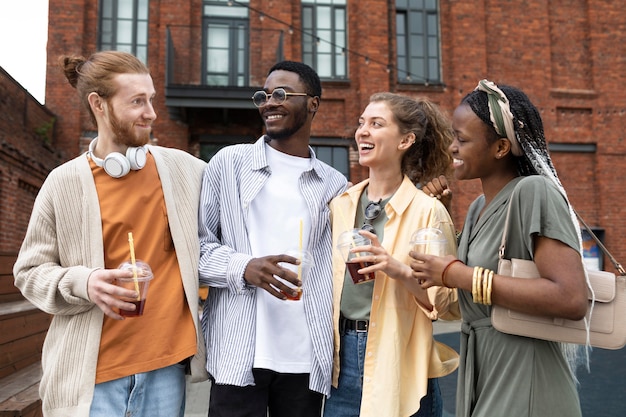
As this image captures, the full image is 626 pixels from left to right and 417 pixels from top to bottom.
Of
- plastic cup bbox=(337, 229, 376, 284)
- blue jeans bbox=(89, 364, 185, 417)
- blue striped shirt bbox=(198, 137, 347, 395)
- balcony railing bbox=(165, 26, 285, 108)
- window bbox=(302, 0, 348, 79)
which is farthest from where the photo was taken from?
window bbox=(302, 0, 348, 79)

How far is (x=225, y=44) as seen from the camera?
500 inches

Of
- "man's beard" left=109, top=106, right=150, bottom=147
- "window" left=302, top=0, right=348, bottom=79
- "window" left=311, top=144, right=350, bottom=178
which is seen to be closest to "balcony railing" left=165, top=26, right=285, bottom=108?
"window" left=302, top=0, right=348, bottom=79

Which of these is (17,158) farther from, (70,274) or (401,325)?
(401,325)

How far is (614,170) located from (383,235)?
45.1ft

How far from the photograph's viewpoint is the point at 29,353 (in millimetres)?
4504

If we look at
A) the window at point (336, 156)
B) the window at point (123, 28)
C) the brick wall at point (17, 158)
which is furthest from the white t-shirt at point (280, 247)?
the window at point (123, 28)

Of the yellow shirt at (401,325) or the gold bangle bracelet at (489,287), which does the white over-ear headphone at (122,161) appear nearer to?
the yellow shirt at (401,325)

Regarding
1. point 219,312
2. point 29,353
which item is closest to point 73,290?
point 219,312

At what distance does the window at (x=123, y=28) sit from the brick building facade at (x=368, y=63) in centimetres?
3

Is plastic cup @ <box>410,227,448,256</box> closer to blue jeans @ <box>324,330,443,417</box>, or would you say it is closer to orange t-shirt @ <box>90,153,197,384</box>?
blue jeans @ <box>324,330,443,417</box>

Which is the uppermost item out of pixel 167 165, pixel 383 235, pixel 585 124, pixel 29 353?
pixel 585 124

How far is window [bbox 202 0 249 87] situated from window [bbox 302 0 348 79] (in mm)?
1503

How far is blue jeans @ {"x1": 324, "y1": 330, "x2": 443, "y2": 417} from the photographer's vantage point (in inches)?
94.1

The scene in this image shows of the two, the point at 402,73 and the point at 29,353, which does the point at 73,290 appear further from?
the point at 402,73
